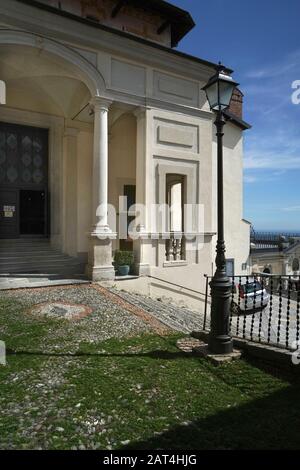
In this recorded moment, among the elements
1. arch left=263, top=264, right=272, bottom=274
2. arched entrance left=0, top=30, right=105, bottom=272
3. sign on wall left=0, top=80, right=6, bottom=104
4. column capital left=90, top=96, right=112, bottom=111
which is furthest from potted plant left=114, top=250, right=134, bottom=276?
arch left=263, top=264, right=272, bottom=274

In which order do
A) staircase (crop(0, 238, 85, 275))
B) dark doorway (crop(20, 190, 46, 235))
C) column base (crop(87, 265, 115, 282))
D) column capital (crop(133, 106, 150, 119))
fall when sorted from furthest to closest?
dark doorway (crop(20, 190, 46, 235))
column capital (crop(133, 106, 150, 119))
staircase (crop(0, 238, 85, 275))
column base (crop(87, 265, 115, 282))

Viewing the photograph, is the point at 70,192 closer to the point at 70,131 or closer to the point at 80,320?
the point at 70,131

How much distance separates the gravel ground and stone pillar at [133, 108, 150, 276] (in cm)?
237

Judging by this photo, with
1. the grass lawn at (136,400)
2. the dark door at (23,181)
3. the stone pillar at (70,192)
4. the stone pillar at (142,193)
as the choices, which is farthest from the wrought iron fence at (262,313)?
the dark door at (23,181)

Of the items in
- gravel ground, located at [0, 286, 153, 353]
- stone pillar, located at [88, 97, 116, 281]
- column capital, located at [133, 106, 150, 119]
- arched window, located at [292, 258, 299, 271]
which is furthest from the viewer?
arched window, located at [292, 258, 299, 271]

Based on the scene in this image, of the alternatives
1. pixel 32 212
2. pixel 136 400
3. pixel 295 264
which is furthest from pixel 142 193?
pixel 295 264

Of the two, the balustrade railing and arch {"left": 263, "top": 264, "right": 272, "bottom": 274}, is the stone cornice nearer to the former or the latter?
the balustrade railing

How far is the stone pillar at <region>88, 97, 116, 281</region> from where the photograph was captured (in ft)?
31.3

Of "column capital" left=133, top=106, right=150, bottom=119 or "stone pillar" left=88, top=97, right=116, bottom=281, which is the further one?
"column capital" left=133, top=106, right=150, bottom=119

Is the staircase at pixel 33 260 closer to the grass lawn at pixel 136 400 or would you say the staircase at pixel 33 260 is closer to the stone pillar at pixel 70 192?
the stone pillar at pixel 70 192

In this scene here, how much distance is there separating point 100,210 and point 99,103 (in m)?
3.29

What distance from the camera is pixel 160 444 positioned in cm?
276

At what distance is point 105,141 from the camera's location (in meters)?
9.83
